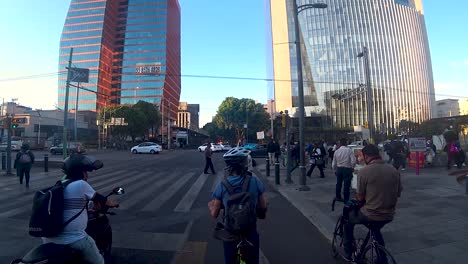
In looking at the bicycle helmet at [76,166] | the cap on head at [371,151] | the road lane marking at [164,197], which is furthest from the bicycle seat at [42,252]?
the road lane marking at [164,197]

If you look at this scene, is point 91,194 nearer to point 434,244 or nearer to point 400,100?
point 434,244

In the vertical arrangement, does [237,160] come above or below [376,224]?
above

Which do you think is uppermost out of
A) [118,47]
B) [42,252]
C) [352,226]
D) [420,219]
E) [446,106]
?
[118,47]

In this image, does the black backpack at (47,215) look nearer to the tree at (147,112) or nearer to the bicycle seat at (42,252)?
the bicycle seat at (42,252)

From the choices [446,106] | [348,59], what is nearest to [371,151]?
[348,59]

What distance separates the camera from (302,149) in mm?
11945

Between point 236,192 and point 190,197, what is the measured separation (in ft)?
25.5

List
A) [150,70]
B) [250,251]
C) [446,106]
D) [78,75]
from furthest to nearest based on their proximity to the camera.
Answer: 1. [446,106]
2. [150,70]
3. [78,75]
4. [250,251]

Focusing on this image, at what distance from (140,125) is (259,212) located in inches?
2578

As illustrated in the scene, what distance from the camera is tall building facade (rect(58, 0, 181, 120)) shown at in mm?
115562

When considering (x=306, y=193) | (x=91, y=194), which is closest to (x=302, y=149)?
(x=306, y=193)

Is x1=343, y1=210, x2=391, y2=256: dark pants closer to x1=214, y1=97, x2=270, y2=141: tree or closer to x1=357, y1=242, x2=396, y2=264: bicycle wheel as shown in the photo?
x1=357, y1=242, x2=396, y2=264: bicycle wheel

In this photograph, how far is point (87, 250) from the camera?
2828 mm

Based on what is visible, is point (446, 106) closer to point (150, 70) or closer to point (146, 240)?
point (150, 70)
